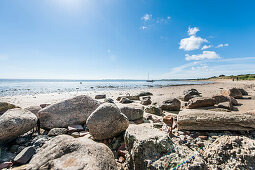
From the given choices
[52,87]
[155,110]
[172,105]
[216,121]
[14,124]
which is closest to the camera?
[14,124]

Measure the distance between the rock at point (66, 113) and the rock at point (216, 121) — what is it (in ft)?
10.8

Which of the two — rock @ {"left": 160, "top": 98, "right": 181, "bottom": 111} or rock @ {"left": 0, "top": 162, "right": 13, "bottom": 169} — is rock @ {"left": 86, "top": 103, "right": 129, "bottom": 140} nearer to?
rock @ {"left": 0, "top": 162, "right": 13, "bottom": 169}

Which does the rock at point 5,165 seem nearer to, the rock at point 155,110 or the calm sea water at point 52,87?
the rock at point 155,110

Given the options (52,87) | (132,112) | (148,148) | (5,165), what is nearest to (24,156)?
(5,165)

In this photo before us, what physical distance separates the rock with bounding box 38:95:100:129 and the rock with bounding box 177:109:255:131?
3.29 meters

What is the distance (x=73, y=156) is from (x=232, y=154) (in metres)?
2.32

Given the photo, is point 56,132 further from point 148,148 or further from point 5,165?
point 148,148

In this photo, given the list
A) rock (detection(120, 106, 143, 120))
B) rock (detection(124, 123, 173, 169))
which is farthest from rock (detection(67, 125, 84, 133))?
rock (detection(124, 123, 173, 169))

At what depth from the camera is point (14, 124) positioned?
2.98m

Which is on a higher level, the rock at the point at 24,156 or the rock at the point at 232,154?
the rock at the point at 232,154

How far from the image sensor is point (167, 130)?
336 centimetres

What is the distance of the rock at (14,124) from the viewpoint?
2846mm

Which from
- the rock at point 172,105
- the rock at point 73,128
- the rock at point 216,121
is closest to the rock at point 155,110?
the rock at point 172,105

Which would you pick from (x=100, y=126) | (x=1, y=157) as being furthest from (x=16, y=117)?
(x=100, y=126)
